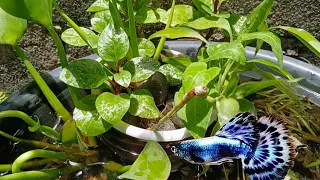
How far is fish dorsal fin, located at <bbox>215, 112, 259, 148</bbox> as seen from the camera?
0.59 meters

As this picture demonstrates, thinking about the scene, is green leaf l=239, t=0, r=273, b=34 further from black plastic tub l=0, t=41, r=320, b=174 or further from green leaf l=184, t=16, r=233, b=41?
black plastic tub l=0, t=41, r=320, b=174

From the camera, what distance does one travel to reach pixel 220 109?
0.65 metres

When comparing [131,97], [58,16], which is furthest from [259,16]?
[58,16]

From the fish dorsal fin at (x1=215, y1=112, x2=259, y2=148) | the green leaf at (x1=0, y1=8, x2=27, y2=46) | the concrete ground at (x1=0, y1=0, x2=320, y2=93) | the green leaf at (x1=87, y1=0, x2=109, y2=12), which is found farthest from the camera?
the concrete ground at (x1=0, y1=0, x2=320, y2=93)

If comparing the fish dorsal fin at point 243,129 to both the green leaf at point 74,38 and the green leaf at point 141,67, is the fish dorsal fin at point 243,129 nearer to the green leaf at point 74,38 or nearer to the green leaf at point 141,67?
the green leaf at point 141,67

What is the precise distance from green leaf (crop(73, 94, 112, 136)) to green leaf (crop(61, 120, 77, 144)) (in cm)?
7

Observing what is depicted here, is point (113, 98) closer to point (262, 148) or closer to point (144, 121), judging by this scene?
point (144, 121)

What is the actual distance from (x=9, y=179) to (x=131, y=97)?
0.66 feet

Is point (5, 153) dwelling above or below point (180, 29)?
below

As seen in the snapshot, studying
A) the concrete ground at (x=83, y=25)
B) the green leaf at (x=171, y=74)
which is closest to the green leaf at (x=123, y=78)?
the green leaf at (x=171, y=74)

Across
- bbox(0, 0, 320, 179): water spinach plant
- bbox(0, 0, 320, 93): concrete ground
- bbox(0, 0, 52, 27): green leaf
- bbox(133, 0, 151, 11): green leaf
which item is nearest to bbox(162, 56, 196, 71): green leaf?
bbox(0, 0, 320, 179): water spinach plant

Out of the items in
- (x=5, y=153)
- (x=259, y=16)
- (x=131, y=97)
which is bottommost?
(x=5, y=153)

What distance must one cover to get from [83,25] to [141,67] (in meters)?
0.48

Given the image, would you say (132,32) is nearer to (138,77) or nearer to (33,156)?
(138,77)
